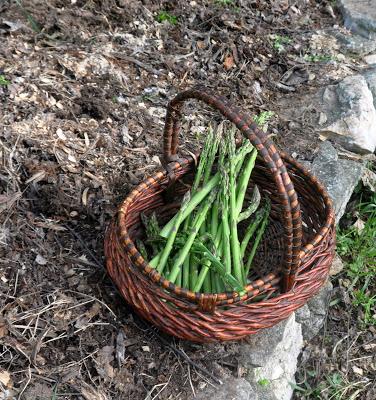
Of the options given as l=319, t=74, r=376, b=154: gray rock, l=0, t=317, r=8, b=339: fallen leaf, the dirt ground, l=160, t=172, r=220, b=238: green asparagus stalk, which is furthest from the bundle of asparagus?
l=319, t=74, r=376, b=154: gray rock

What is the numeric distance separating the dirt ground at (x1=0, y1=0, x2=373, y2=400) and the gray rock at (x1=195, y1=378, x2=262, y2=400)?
0.10 feet

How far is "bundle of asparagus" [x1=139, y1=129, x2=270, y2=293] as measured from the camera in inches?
92.4

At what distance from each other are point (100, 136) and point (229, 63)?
1.24 meters

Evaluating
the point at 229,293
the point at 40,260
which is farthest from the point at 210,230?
the point at 40,260

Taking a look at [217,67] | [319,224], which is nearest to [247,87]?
[217,67]

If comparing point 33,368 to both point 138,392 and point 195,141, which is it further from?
point 195,141

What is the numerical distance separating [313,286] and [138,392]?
792 millimetres

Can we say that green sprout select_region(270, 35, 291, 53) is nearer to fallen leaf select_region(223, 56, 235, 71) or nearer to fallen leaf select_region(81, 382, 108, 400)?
fallen leaf select_region(223, 56, 235, 71)

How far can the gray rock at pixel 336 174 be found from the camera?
3.34m

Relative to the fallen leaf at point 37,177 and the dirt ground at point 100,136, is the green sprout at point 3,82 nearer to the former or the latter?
the dirt ground at point 100,136

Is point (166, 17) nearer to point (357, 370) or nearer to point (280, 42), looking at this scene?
point (280, 42)

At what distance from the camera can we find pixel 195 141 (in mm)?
3246

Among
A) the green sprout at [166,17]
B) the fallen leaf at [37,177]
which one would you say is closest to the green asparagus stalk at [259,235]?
the fallen leaf at [37,177]

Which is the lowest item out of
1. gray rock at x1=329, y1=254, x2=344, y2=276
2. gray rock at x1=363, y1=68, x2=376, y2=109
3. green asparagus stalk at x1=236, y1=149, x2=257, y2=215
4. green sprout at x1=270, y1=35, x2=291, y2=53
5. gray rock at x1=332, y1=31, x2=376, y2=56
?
gray rock at x1=329, y1=254, x2=344, y2=276
